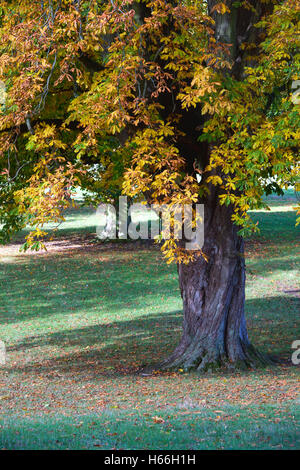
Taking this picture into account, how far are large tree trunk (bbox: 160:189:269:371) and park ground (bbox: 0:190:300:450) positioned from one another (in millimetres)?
436

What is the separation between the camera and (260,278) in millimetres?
22594

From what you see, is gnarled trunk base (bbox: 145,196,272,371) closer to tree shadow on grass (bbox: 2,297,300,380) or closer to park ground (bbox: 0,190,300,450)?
park ground (bbox: 0,190,300,450)

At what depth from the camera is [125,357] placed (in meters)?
13.4

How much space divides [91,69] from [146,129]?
2221mm
